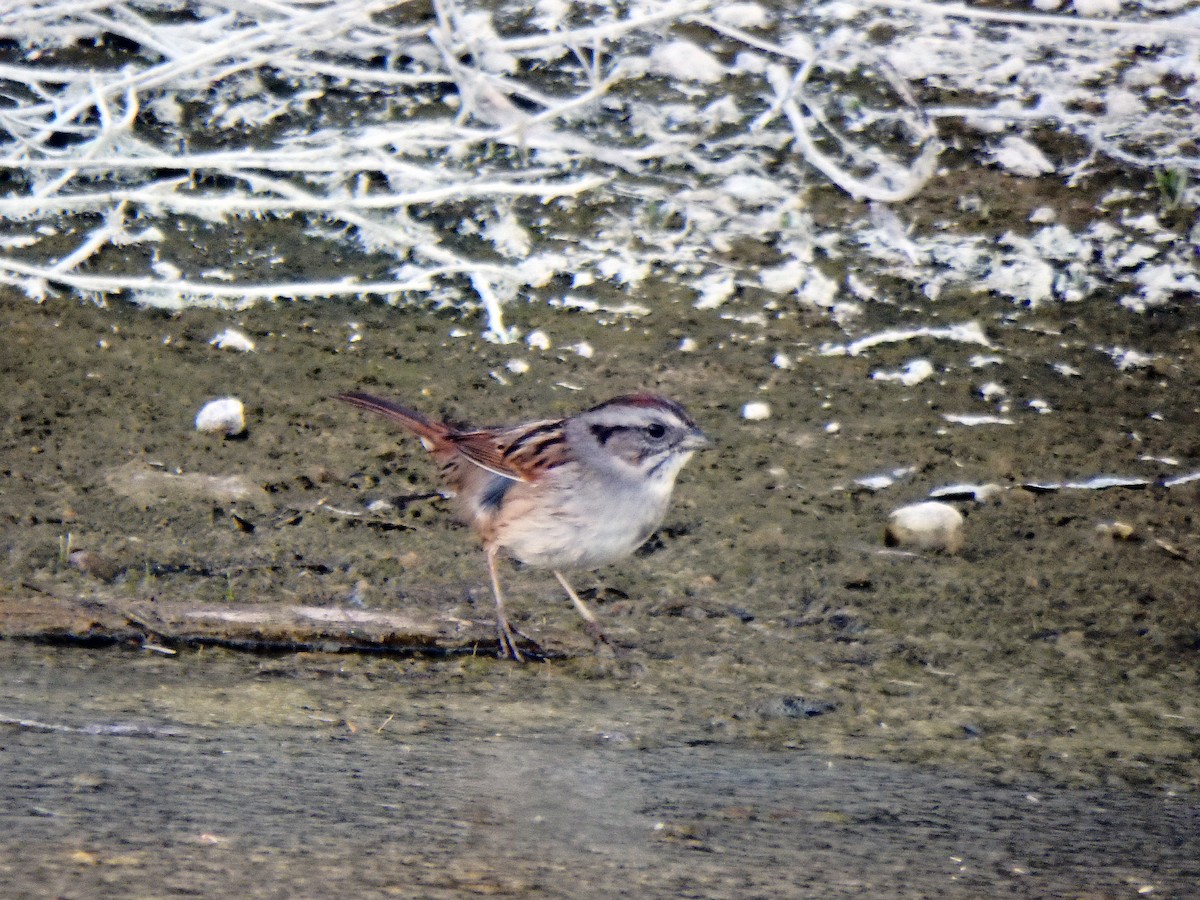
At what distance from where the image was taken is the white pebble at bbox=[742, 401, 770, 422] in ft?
16.1

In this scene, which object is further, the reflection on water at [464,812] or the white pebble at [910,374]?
the white pebble at [910,374]

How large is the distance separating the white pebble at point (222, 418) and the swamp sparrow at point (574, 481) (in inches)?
29.9

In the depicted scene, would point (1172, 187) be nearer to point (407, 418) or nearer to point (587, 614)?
point (407, 418)

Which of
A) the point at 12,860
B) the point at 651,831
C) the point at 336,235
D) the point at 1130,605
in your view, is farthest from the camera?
the point at 336,235

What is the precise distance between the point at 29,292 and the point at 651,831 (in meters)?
3.91

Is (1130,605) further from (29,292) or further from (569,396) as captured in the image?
(29,292)

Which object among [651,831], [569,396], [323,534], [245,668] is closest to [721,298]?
[569,396]

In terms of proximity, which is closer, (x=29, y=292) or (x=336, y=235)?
(x=29, y=292)

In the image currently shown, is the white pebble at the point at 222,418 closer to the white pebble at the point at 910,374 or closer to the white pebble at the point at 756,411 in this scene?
the white pebble at the point at 756,411

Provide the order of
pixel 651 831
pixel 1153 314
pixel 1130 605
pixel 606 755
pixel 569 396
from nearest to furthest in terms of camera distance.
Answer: pixel 651 831 < pixel 606 755 < pixel 1130 605 < pixel 569 396 < pixel 1153 314

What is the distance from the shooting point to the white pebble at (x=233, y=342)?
208 inches

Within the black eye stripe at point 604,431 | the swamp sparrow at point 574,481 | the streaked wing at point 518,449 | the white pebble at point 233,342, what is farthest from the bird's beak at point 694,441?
the white pebble at point 233,342

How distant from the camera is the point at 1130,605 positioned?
3.83 meters

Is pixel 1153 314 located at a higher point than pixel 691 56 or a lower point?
lower
